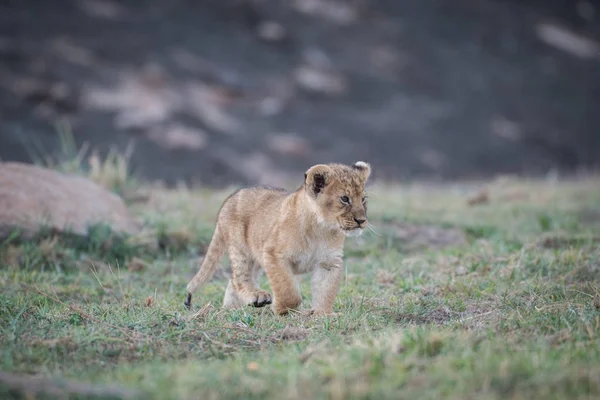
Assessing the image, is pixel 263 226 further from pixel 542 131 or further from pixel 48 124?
pixel 542 131

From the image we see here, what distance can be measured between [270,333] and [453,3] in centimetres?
1890

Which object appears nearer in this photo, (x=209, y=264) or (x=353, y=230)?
(x=353, y=230)

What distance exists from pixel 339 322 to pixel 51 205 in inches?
161

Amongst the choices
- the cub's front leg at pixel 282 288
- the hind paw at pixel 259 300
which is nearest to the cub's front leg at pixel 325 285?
the cub's front leg at pixel 282 288

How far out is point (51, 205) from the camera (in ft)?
26.2

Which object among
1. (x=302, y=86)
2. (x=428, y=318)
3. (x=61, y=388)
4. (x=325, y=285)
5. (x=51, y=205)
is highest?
(x=302, y=86)

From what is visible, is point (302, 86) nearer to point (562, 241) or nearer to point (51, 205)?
point (51, 205)

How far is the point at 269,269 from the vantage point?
5.58 m

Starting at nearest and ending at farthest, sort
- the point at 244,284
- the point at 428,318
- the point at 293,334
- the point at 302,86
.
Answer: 1. the point at 293,334
2. the point at 428,318
3. the point at 244,284
4. the point at 302,86

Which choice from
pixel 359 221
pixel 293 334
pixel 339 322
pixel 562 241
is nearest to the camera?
pixel 293 334

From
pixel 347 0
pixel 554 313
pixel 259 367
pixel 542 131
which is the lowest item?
pixel 259 367

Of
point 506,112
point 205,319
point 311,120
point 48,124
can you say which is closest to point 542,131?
point 506,112

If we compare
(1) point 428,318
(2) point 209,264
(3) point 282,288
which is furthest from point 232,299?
(1) point 428,318

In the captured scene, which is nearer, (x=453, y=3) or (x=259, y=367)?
(x=259, y=367)
